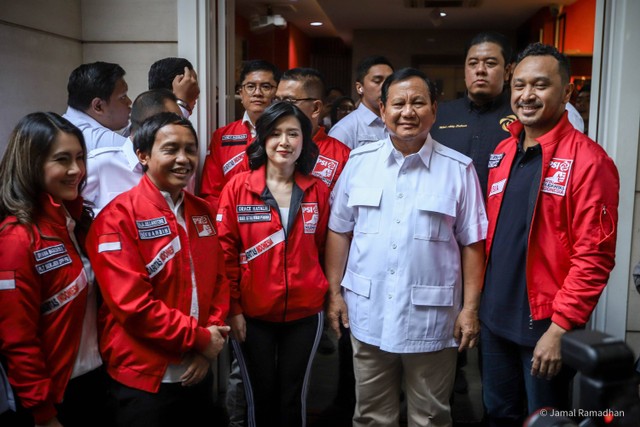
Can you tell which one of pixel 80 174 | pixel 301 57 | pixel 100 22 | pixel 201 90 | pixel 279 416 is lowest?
pixel 279 416

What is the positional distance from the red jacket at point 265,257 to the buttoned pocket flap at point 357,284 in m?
0.10

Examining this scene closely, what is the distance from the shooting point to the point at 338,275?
7.63ft

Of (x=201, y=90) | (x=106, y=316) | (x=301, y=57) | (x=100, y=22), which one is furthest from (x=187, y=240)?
(x=301, y=57)

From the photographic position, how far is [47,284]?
1624 mm

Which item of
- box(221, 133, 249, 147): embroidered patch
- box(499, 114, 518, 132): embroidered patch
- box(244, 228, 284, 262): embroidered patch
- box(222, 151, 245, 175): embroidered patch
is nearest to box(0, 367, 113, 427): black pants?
box(244, 228, 284, 262): embroidered patch

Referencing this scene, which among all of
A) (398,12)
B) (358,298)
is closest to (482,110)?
→ (358,298)

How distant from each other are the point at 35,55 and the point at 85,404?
1.76m

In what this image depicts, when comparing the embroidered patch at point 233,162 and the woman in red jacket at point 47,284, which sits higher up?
the embroidered patch at point 233,162

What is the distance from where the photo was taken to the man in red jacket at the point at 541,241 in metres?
1.82

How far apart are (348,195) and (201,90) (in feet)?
3.67

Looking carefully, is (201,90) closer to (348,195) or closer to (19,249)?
(348,195)

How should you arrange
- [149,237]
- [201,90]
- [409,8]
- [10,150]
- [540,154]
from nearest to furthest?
[10,150] < [149,237] < [540,154] < [201,90] < [409,8]

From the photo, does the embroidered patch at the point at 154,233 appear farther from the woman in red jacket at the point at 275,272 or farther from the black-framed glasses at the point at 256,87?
the black-framed glasses at the point at 256,87

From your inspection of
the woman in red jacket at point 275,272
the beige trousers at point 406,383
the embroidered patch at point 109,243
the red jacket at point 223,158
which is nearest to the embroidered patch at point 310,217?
the woman in red jacket at point 275,272
